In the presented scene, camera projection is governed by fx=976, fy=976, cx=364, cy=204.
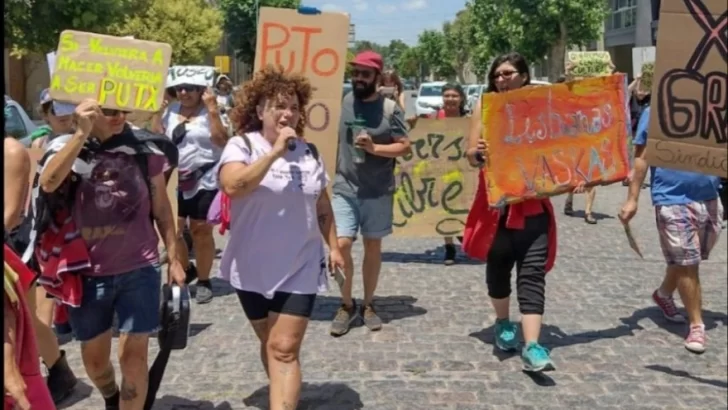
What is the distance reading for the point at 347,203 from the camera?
20.7ft

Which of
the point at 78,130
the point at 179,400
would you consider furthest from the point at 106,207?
the point at 179,400

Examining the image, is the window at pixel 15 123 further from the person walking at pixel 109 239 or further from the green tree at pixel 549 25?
the green tree at pixel 549 25

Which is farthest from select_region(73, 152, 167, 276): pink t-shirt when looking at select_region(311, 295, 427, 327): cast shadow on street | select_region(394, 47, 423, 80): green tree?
select_region(394, 47, 423, 80): green tree

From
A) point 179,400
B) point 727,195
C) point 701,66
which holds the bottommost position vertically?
point 179,400

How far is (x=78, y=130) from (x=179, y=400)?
186cm

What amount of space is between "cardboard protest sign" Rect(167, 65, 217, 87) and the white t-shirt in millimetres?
355

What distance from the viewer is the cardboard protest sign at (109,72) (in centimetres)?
402

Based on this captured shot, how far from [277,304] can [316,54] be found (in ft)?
6.89

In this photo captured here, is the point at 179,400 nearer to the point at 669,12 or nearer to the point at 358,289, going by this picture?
the point at 358,289

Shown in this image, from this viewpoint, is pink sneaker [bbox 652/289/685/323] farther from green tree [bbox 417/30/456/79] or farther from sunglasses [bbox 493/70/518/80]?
green tree [bbox 417/30/456/79]

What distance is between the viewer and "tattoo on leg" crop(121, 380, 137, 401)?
13.8 ft

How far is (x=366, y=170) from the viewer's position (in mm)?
6312

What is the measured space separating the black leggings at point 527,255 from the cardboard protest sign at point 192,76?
2446 millimetres

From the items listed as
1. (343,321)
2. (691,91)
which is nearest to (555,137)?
(343,321)
